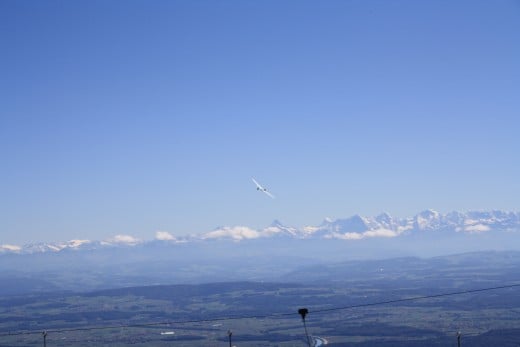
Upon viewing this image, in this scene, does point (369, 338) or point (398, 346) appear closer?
point (398, 346)

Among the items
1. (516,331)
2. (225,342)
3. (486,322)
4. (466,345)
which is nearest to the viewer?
(466,345)

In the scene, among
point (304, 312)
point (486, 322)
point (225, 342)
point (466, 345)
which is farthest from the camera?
point (486, 322)

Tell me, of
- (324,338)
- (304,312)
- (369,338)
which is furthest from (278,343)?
(304,312)

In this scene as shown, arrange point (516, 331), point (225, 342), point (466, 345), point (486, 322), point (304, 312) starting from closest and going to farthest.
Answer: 1. point (304, 312)
2. point (466, 345)
3. point (516, 331)
4. point (225, 342)
5. point (486, 322)

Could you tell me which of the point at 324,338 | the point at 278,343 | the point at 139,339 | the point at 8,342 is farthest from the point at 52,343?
the point at 324,338

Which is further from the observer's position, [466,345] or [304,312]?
[466,345]

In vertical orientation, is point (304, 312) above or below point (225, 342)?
above

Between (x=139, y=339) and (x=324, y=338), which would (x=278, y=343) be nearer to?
(x=324, y=338)

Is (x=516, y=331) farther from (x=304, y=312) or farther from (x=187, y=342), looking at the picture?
(x=304, y=312)
